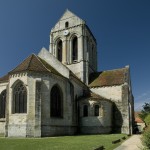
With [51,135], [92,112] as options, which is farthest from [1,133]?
[92,112]

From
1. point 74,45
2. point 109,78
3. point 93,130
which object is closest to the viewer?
point 93,130

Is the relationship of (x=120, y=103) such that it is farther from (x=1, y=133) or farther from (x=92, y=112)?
(x=1, y=133)

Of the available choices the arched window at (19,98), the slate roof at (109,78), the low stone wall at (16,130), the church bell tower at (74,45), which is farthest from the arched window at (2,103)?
the slate roof at (109,78)

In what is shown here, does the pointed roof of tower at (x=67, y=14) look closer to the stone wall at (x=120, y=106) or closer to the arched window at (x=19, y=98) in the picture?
the stone wall at (x=120, y=106)

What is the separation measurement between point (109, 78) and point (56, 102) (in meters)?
12.0

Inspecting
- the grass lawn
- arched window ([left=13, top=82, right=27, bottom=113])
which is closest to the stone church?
arched window ([left=13, top=82, right=27, bottom=113])

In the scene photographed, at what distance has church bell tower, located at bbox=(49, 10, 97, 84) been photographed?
3897 centimetres

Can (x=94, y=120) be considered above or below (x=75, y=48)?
below

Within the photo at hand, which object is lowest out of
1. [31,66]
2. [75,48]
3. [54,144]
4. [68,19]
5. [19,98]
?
[54,144]

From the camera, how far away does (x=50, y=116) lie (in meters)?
27.0

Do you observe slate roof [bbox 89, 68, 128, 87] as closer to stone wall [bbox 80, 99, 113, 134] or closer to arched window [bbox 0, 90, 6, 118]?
stone wall [bbox 80, 99, 113, 134]

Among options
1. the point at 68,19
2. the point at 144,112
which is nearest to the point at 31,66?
the point at 68,19

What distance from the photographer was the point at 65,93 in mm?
29734

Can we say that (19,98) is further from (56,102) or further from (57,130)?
(57,130)
